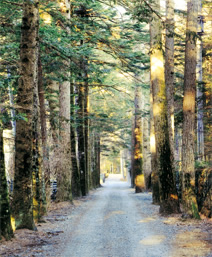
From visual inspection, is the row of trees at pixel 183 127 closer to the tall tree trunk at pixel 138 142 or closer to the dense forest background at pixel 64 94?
the dense forest background at pixel 64 94

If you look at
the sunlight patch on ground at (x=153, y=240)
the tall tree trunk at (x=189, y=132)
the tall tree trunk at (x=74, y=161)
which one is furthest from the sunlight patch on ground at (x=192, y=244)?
the tall tree trunk at (x=74, y=161)

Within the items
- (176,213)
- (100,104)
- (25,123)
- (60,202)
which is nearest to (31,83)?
(25,123)

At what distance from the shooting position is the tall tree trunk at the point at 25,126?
10.4 m

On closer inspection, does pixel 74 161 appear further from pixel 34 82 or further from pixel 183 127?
pixel 34 82

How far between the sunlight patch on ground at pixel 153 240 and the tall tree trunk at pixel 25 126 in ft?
11.1

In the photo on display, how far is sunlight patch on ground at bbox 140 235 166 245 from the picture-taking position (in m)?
9.03

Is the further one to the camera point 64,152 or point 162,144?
point 64,152

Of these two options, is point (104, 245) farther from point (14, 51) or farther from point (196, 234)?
point (14, 51)

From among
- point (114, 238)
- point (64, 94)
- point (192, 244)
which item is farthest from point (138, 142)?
point (192, 244)

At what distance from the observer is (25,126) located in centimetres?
1046

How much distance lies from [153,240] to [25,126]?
4648mm

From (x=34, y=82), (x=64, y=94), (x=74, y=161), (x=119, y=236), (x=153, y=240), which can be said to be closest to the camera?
(x=153, y=240)

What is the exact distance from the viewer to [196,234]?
1005cm

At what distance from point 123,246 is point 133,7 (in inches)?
308
